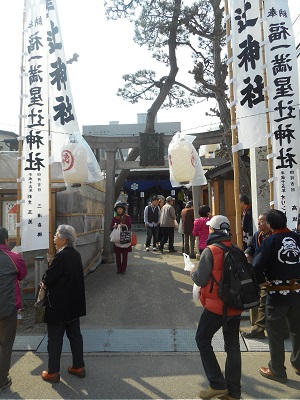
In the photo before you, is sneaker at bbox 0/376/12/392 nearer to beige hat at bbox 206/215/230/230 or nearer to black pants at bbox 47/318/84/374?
black pants at bbox 47/318/84/374

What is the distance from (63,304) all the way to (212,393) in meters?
1.97

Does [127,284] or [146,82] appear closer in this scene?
[127,284]

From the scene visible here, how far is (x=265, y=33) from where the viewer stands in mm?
5461

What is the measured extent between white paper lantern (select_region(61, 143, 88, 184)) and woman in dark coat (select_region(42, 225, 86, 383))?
218 centimetres

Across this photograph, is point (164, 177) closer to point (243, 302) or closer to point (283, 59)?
Answer: point (283, 59)

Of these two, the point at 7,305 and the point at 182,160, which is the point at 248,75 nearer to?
the point at 182,160

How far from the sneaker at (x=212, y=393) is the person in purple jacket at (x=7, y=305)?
2.27 meters

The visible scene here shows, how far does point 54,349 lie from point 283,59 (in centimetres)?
542

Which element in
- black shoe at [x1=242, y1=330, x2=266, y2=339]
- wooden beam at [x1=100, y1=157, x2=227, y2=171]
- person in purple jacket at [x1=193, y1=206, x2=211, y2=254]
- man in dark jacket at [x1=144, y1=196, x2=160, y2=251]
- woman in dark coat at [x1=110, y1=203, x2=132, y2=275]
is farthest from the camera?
man in dark jacket at [x1=144, y1=196, x2=160, y2=251]

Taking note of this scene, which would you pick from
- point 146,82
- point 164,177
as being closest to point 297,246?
point 146,82

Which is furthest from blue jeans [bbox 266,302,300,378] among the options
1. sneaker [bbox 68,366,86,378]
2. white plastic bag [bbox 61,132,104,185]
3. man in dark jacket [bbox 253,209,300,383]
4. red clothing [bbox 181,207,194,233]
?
red clothing [bbox 181,207,194,233]

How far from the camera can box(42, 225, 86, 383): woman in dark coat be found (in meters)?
4.00

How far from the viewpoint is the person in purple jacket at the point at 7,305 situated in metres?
3.84

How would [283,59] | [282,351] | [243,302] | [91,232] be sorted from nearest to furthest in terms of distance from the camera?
[243,302], [282,351], [283,59], [91,232]
